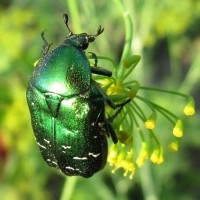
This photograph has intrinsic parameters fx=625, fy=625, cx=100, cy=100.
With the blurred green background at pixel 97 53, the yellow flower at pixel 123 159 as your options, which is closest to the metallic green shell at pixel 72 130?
the yellow flower at pixel 123 159

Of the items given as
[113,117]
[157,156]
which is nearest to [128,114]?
[113,117]

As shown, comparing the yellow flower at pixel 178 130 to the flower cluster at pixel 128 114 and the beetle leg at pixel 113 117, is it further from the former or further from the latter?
the beetle leg at pixel 113 117

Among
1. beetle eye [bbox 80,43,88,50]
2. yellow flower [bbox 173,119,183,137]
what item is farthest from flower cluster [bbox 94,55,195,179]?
beetle eye [bbox 80,43,88,50]

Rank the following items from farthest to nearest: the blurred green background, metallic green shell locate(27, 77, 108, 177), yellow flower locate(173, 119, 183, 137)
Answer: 1. the blurred green background
2. yellow flower locate(173, 119, 183, 137)
3. metallic green shell locate(27, 77, 108, 177)

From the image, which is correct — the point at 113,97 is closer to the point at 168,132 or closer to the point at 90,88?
the point at 90,88

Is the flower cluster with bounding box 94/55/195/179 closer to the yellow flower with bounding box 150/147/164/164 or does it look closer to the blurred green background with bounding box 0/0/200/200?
the yellow flower with bounding box 150/147/164/164

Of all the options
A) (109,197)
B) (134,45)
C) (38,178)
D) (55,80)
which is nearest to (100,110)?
(55,80)

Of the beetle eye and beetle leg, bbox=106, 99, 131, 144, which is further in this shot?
the beetle eye

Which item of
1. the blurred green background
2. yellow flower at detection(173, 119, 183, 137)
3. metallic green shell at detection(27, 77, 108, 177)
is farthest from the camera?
the blurred green background

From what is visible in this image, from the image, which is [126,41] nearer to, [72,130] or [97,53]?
[72,130]
